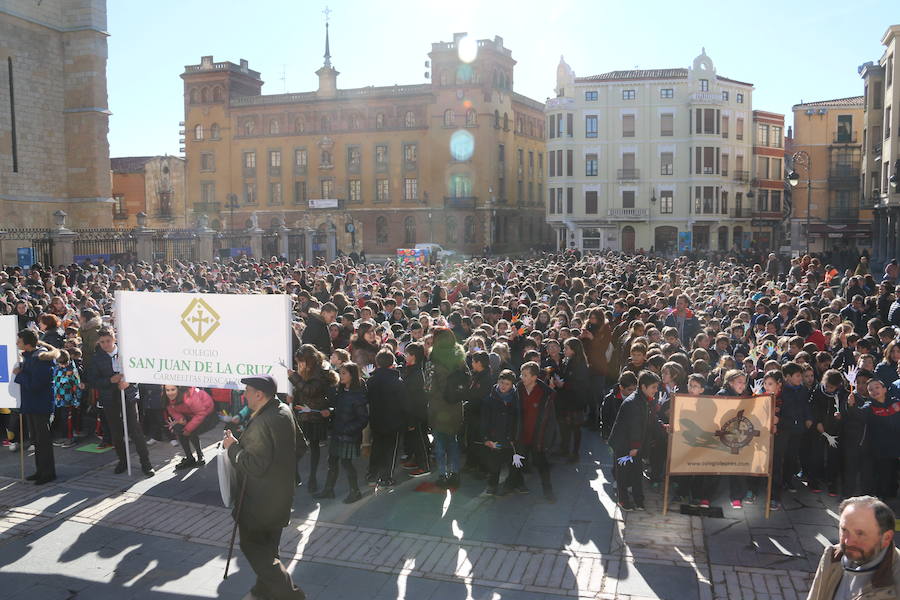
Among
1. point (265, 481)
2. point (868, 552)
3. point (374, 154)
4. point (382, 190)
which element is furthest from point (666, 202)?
point (868, 552)

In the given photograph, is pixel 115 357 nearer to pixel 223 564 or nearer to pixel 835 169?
pixel 223 564

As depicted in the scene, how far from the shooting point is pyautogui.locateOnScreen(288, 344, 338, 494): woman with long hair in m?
8.97

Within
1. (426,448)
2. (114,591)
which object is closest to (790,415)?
(426,448)

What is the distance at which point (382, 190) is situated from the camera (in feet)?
210

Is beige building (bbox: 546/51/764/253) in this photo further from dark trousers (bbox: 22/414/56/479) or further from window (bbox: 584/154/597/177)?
dark trousers (bbox: 22/414/56/479)

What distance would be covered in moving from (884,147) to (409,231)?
34062mm

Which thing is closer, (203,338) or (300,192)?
(203,338)

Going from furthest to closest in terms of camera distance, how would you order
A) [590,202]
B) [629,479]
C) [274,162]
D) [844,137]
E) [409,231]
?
1. [274,162]
2. [409,231]
3. [590,202]
4. [844,137]
5. [629,479]

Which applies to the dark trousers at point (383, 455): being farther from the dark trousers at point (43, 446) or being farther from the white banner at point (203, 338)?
the dark trousers at point (43, 446)

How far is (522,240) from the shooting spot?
69.7 m

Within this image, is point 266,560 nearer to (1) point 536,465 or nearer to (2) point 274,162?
(1) point 536,465

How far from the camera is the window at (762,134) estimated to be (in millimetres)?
60969

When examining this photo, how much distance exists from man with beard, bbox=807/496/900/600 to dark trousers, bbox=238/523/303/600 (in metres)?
4.04

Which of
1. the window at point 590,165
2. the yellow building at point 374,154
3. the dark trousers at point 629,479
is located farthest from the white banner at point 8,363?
the window at point 590,165
